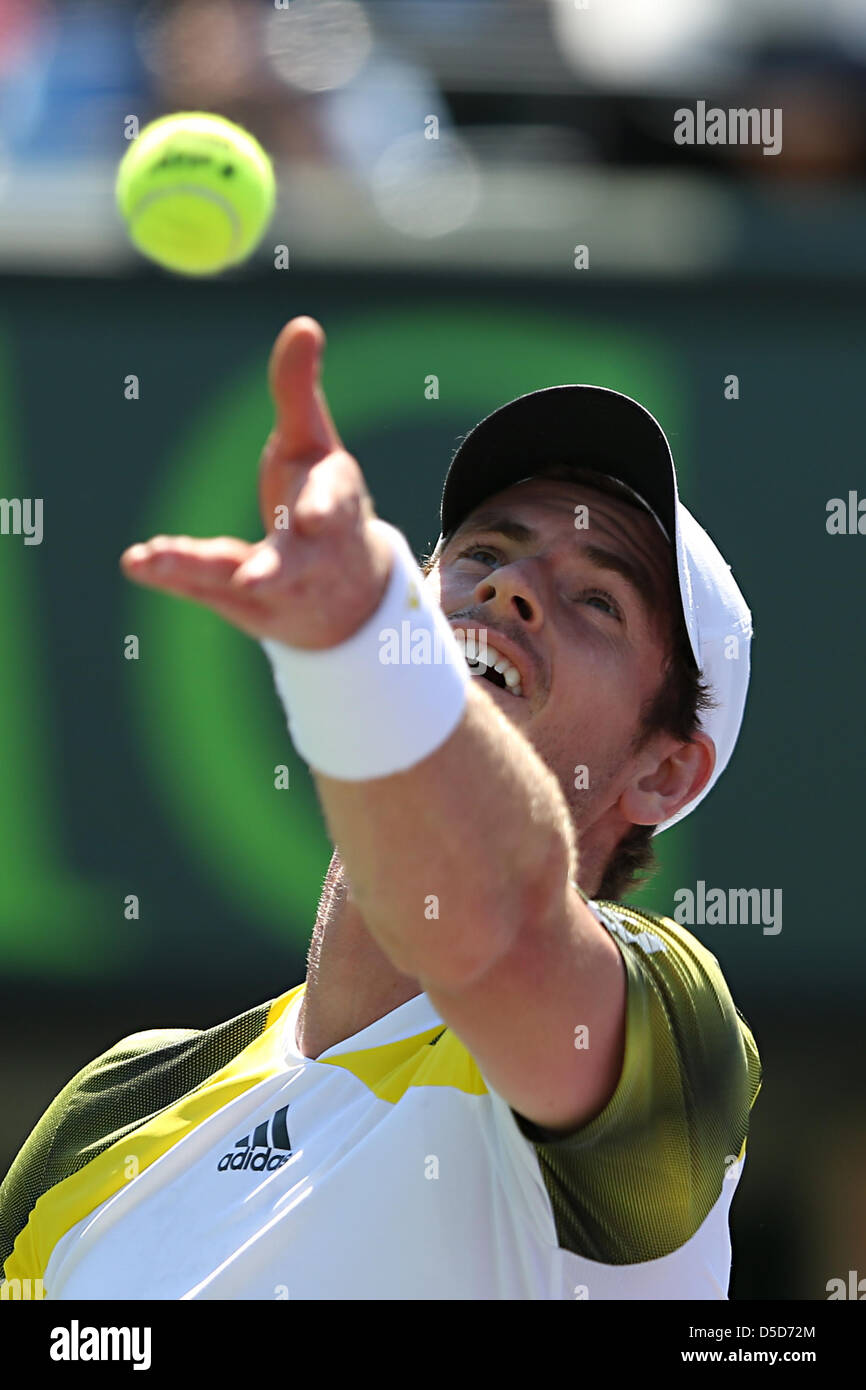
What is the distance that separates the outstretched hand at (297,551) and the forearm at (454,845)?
15 cm

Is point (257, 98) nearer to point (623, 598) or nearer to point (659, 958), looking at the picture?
point (623, 598)

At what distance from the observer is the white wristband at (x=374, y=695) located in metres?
1.47

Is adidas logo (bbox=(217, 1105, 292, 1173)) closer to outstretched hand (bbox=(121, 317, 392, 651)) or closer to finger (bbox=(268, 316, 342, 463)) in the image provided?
outstretched hand (bbox=(121, 317, 392, 651))

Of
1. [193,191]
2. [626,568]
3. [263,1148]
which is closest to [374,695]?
[263,1148]

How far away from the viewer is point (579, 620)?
2420 millimetres

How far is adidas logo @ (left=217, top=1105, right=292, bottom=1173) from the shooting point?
2070 millimetres

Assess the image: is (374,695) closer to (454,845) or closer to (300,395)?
(454,845)

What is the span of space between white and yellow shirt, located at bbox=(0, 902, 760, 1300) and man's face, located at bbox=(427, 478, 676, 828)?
16.2 inches

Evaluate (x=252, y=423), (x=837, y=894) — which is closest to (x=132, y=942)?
(x=252, y=423)

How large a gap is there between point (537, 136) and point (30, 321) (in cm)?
192

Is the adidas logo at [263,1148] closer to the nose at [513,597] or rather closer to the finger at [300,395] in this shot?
the nose at [513,597]

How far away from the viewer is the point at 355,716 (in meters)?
1.47

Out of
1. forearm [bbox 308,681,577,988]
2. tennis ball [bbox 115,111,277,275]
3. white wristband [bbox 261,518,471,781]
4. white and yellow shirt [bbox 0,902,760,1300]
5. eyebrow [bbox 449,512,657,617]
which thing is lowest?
white and yellow shirt [bbox 0,902,760,1300]

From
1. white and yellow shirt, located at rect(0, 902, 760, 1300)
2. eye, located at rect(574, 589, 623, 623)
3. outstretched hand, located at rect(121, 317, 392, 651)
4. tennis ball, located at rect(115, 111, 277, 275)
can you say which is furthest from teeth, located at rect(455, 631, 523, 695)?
tennis ball, located at rect(115, 111, 277, 275)
